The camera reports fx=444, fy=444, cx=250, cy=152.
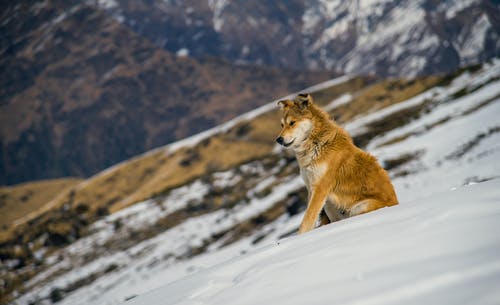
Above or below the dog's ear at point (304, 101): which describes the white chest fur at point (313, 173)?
below

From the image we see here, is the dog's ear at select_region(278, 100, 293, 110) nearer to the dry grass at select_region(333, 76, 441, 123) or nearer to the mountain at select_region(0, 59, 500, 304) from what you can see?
the mountain at select_region(0, 59, 500, 304)

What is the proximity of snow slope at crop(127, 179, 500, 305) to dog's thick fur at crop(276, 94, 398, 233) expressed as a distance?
4.51ft

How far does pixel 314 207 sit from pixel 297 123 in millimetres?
1605

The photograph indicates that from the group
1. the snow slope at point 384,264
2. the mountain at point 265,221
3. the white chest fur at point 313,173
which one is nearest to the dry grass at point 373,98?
the mountain at point 265,221

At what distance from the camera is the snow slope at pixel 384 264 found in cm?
342

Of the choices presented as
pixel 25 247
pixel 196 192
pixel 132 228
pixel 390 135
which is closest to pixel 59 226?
pixel 25 247

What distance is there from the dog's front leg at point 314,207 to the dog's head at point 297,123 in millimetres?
989

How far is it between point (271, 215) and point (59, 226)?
1734 inches

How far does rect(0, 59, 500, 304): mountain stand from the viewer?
16.2ft

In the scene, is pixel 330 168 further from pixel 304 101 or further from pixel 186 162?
pixel 186 162

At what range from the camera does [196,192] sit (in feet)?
238

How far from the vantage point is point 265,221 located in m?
46.9

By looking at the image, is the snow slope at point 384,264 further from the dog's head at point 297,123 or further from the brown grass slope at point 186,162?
the brown grass slope at point 186,162

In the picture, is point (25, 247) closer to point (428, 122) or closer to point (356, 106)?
point (428, 122)
